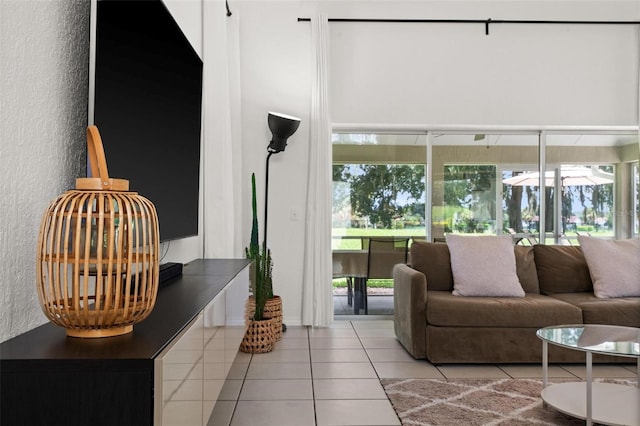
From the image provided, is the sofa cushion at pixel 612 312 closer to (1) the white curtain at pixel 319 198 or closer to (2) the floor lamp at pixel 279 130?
(1) the white curtain at pixel 319 198

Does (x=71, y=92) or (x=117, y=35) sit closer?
(x=71, y=92)

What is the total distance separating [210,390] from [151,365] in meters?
0.82

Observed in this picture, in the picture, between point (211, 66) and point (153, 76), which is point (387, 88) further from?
point (153, 76)

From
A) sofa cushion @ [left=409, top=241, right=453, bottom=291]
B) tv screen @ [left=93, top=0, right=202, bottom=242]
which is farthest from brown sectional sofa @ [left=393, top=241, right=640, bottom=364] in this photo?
tv screen @ [left=93, top=0, right=202, bottom=242]

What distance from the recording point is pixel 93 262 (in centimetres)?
125

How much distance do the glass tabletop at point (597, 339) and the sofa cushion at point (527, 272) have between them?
113cm

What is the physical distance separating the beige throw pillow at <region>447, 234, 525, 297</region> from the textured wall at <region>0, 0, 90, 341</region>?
9.54ft

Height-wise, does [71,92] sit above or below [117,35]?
below

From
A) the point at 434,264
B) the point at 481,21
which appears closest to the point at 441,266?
the point at 434,264

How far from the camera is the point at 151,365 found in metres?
1.16

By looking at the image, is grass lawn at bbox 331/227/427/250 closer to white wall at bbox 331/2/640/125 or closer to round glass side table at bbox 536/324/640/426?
white wall at bbox 331/2/640/125

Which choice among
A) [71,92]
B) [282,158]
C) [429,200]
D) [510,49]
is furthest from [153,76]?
[510,49]

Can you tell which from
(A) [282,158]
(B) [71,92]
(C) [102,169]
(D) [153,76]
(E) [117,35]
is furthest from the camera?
(A) [282,158]

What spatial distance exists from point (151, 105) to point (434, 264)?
2563 mm
